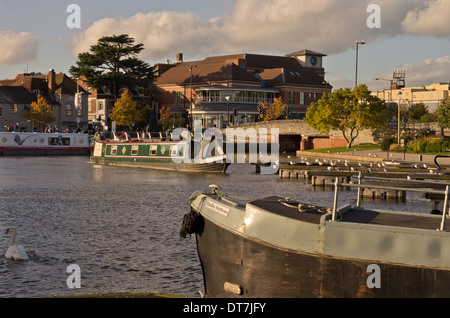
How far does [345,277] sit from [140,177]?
1620 inches

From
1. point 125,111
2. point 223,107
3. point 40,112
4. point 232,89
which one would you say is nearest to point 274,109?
point 232,89

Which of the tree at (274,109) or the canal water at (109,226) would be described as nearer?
the canal water at (109,226)

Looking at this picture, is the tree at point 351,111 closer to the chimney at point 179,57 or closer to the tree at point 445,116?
the tree at point 445,116

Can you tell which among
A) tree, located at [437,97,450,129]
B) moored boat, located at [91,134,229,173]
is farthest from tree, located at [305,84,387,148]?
moored boat, located at [91,134,229,173]

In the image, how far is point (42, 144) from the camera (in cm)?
8281

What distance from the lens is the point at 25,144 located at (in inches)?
3223

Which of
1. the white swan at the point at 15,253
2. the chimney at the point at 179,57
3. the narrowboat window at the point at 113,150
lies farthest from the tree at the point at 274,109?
the white swan at the point at 15,253

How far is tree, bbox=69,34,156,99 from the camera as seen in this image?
4060 inches

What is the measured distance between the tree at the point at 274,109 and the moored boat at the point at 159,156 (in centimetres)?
5545

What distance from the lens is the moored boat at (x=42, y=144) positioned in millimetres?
81062

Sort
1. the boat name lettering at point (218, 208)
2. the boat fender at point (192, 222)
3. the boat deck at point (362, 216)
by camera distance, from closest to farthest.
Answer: the boat deck at point (362, 216)
the boat name lettering at point (218, 208)
the boat fender at point (192, 222)

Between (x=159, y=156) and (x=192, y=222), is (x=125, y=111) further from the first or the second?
(x=192, y=222)

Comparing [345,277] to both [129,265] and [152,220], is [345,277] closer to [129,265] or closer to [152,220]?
[129,265]
